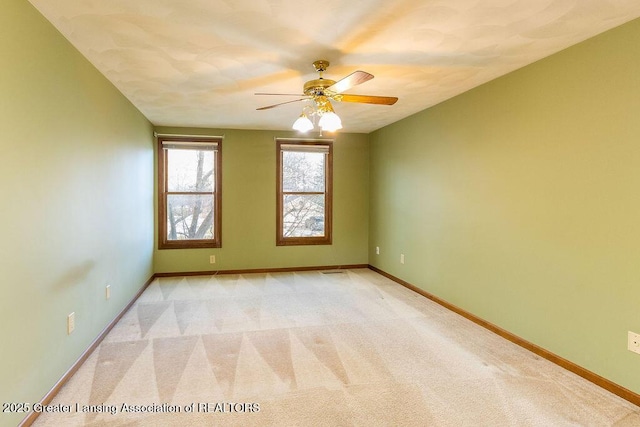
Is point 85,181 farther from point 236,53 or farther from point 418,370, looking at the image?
point 418,370

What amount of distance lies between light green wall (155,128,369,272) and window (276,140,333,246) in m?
0.10

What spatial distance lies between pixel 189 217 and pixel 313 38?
3806 millimetres

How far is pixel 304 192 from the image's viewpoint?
5.64 meters

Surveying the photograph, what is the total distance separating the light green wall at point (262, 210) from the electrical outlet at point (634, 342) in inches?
155

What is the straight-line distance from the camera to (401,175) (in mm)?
4797

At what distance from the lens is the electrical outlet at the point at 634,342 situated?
6.75 ft

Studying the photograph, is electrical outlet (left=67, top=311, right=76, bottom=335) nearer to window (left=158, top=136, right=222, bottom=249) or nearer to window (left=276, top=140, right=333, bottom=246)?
window (left=158, top=136, right=222, bottom=249)

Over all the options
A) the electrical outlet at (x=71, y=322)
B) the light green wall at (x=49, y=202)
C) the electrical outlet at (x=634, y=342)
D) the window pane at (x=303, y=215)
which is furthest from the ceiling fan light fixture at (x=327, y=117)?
the window pane at (x=303, y=215)

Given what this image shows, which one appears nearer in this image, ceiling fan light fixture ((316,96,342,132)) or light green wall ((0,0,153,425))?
light green wall ((0,0,153,425))

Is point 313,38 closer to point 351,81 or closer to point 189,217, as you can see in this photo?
point 351,81

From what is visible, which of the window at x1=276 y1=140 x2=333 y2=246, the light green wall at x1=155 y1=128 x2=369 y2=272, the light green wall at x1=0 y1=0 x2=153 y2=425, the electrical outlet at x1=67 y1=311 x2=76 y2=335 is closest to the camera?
the light green wall at x1=0 y1=0 x2=153 y2=425

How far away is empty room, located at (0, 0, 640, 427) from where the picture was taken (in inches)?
75.0

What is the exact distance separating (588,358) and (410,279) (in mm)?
2323

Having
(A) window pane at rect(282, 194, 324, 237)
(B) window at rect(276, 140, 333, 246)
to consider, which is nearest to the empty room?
(B) window at rect(276, 140, 333, 246)
